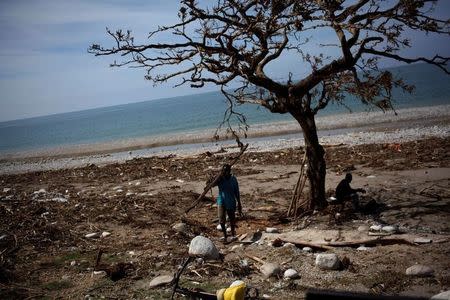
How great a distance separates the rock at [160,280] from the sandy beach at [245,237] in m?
0.06

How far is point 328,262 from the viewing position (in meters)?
6.42

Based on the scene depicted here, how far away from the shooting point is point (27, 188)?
61.0ft

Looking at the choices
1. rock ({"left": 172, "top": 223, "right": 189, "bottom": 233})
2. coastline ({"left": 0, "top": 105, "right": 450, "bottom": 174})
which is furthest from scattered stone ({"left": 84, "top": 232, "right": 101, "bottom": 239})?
coastline ({"left": 0, "top": 105, "right": 450, "bottom": 174})

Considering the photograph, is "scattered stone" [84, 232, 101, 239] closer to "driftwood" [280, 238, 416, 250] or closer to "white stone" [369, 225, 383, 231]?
"driftwood" [280, 238, 416, 250]

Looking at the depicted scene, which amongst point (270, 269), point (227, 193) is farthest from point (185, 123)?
point (270, 269)

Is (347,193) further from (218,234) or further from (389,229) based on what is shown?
(218,234)

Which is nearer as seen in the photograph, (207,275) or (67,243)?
(207,275)

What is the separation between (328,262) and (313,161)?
366cm

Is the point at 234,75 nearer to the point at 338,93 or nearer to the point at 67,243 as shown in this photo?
the point at 338,93

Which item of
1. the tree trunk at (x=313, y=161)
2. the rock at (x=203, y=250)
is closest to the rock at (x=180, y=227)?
the rock at (x=203, y=250)

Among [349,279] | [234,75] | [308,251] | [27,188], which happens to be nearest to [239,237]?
[308,251]

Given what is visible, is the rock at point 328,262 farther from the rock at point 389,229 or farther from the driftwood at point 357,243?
the rock at point 389,229

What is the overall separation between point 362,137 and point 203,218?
16850 millimetres

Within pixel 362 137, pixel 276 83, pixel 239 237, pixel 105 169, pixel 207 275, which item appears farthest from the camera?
pixel 362 137
